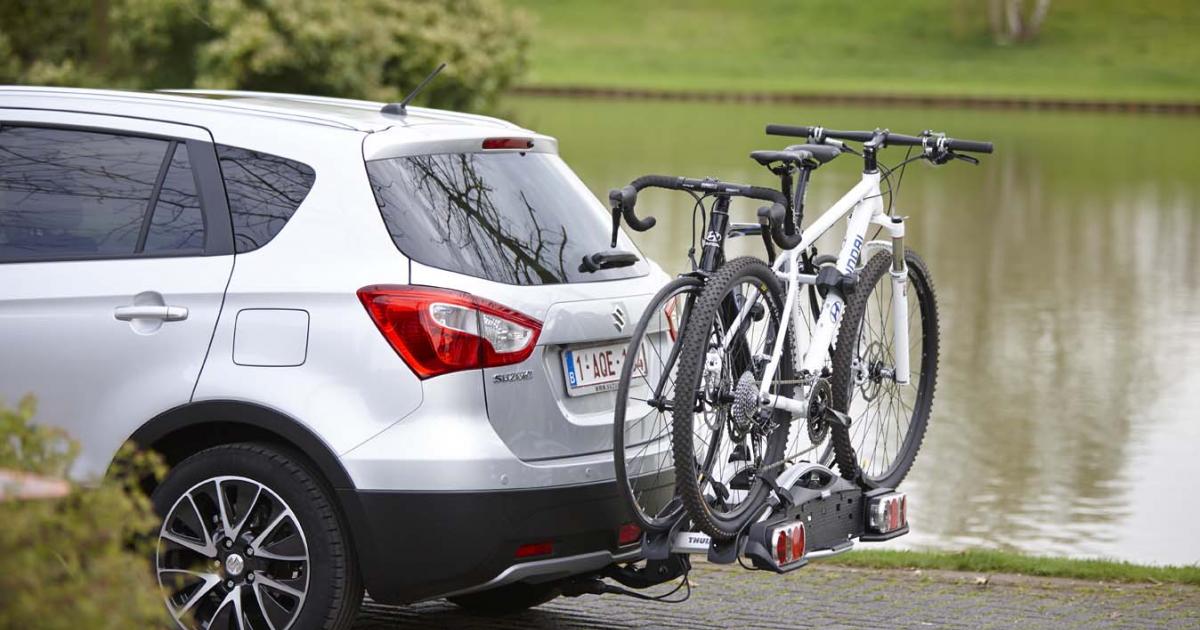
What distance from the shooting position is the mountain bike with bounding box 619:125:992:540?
209 inches

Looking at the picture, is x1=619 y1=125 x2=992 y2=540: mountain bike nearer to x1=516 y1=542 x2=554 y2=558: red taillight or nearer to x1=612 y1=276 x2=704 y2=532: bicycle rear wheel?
x1=612 y1=276 x2=704 y2=532: bicycle rear wheel

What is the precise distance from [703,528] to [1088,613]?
82.9 inches

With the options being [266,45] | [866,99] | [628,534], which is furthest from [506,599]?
[866,99]

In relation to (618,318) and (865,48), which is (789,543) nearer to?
(618,318)

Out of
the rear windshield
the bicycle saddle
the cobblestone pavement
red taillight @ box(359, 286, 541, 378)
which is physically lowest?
the cobblestone pavement

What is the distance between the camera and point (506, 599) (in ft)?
21.3

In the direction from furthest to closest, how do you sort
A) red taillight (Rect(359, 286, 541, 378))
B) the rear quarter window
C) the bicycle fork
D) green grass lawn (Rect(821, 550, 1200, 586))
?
green grass lawn (Rect(821, 550, 1200, 586)), the bicycle fork, the rear quarter window, red taillight (Rect(359, 286, 541, 378))

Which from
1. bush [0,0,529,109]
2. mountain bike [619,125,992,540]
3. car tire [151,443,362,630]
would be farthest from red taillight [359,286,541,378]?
bush [0,0,529,109]

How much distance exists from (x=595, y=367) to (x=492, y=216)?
55cm

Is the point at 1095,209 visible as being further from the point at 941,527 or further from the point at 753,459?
the point at 753,459

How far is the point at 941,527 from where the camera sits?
913 centimetres

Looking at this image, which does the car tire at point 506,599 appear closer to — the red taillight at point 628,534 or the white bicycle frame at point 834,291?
the red taillight at point 628,534

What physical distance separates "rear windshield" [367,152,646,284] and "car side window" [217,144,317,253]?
24cm

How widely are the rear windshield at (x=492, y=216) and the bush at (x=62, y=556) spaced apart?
1801mm
